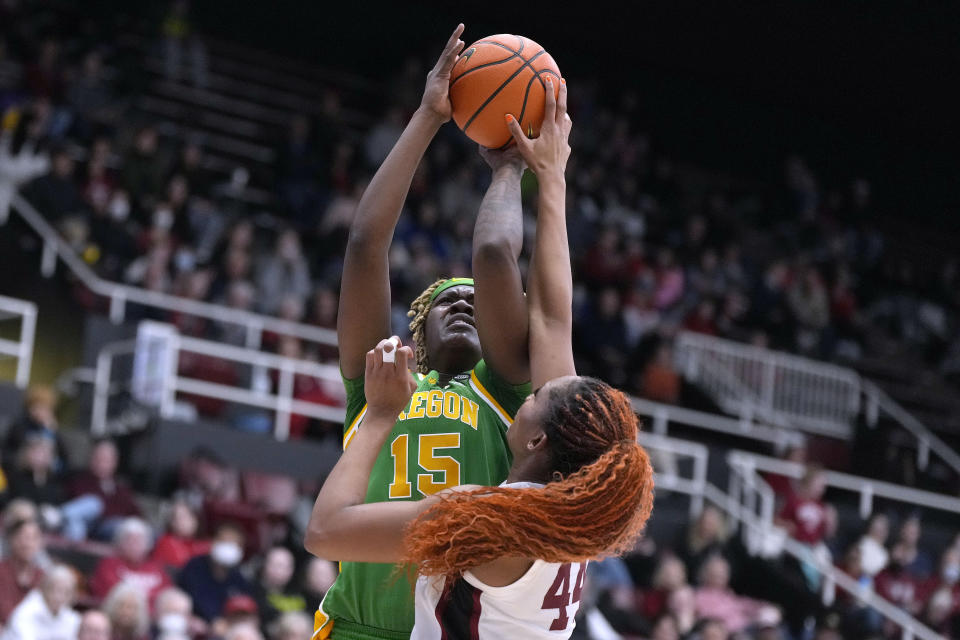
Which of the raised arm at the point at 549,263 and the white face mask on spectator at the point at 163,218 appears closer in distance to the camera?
the raised arm at the point at 549,263

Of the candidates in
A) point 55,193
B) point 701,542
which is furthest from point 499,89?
point 55,193

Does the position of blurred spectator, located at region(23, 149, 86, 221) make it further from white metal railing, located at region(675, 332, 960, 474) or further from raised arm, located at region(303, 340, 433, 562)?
raised arm, located at region(303, 340, 433, 562)

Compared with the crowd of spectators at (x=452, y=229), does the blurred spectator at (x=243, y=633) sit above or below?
below

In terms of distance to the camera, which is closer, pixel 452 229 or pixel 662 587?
pixel 662 587

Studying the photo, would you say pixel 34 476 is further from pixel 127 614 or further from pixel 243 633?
pixel 243 633

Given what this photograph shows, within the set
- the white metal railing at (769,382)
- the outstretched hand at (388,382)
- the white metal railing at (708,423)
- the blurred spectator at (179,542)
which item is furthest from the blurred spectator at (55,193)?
the outstretched hand at (388,382)

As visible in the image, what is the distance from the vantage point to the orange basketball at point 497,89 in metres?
3.85

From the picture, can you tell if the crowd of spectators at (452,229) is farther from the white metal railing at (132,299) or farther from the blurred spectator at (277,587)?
the blurred spectator at (277,587)

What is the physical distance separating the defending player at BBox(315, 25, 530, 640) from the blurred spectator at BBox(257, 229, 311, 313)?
920cm

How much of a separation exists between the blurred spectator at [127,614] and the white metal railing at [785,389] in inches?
336

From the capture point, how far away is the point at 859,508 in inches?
537

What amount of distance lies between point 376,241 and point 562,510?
0.99 m

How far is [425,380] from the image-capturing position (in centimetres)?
397

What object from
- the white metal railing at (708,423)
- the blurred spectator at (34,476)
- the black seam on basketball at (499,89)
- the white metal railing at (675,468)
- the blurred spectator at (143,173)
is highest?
the blurred spectator at (143,173)
